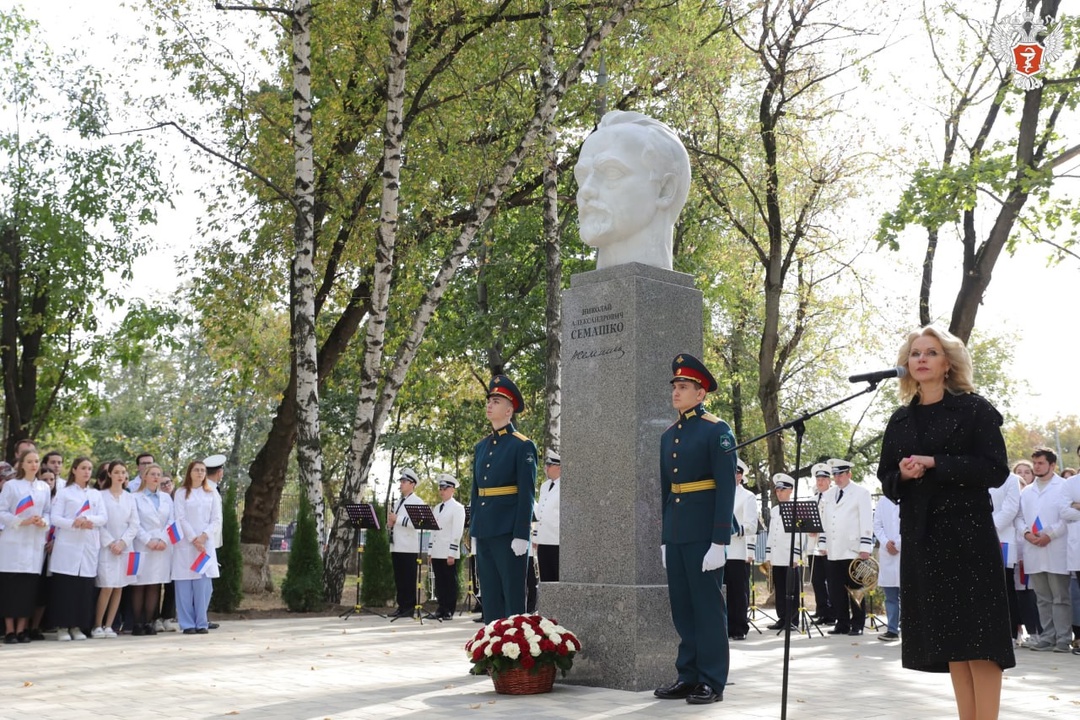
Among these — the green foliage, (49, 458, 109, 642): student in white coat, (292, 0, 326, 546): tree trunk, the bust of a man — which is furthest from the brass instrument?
(49, 458, 109, 642): student in white coat

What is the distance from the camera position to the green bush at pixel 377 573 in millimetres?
18594

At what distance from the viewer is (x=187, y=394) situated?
166 ft

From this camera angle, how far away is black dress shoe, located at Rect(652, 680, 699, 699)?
287 inches

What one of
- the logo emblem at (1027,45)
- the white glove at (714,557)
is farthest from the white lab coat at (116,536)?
the logo emblem at (1027,45)

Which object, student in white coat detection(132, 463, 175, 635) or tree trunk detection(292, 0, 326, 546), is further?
tree trunk detection(292, 0, 326, 546)

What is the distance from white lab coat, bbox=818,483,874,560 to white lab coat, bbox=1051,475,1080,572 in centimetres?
245

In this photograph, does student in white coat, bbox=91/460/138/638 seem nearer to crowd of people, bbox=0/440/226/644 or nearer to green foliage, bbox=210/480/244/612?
crowd of people, bbox=0/440/226/644

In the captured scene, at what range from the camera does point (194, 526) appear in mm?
13672

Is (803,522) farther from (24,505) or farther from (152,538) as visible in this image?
(24,505)

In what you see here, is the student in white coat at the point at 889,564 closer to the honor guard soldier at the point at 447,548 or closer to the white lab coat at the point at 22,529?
the honor guard soldier at the point at 447,548

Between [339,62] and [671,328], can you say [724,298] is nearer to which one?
[339,62]

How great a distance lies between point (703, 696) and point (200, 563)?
8148mm

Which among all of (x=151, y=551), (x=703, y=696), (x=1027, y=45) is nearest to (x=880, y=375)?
(x=703, y=696)

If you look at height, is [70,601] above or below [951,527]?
below
